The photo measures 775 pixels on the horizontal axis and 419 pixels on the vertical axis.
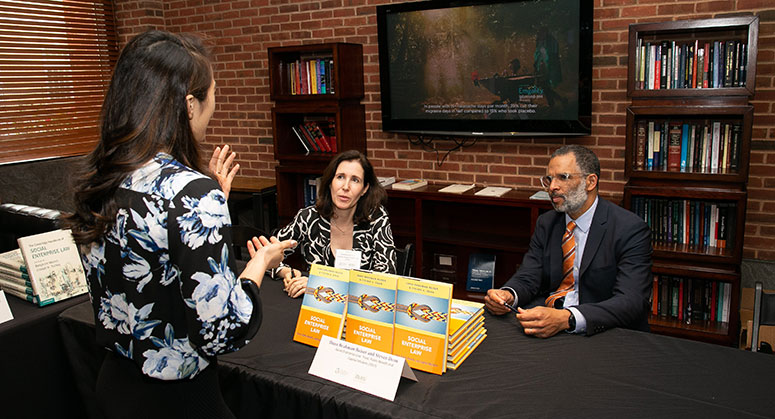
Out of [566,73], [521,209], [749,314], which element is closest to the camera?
[749,314]

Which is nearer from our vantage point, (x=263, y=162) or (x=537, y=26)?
(x=537, y=26)

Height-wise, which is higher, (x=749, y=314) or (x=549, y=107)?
(x=549, y=107)

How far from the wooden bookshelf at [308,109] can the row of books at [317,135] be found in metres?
0.02

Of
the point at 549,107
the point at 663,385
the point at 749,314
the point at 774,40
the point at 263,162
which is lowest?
the point at 749,314

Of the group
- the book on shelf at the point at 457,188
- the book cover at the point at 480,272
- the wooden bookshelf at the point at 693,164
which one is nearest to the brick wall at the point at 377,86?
the book on shelf at the point at 457,188

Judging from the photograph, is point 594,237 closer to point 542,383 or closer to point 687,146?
point 542,383

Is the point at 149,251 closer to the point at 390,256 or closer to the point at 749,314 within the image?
the point at 390,256

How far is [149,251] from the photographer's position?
115 centimetres

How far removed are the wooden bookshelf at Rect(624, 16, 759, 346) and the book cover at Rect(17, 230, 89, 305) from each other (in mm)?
2734

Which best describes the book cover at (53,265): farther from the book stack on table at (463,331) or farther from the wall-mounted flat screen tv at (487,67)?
the wall-mounted flat screen tv at (487,67)

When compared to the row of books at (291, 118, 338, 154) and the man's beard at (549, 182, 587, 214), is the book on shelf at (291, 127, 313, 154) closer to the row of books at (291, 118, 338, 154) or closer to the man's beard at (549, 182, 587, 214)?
the row of books at (291, 118, 338, 154)

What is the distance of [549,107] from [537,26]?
51 centimetres

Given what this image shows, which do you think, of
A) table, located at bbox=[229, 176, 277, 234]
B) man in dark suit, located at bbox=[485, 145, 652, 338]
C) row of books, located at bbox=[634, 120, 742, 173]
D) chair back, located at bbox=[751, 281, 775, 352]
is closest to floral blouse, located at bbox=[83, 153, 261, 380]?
man in dark suit, located at bbox=[485, 145, 652, 338]

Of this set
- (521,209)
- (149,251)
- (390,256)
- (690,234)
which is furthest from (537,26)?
(149,251)
